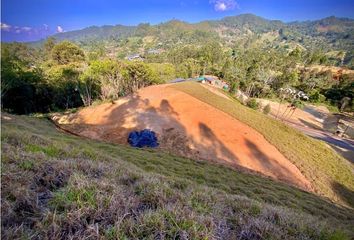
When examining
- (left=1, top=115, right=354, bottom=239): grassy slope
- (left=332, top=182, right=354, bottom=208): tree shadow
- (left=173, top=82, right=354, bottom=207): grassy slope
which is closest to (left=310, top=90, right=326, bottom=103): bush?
(left=173, top=82, right=354, bottom=207): grassy slope

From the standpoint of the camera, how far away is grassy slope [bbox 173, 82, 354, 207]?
15383mm

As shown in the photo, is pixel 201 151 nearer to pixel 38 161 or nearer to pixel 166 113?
pixel 166 113

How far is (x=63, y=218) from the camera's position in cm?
232

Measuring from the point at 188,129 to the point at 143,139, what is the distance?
467 cm

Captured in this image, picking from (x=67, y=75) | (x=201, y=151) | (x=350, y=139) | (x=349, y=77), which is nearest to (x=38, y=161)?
(x=201, y=151)

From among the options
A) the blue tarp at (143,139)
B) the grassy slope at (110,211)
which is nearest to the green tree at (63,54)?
the blue tarp at (143,139)

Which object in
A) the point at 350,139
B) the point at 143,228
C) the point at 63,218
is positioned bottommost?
the point at 350,139

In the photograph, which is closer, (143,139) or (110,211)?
(110,211)

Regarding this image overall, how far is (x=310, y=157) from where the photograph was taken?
18.9 metres

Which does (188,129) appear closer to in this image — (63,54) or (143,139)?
(143,139)

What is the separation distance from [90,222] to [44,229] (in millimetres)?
435

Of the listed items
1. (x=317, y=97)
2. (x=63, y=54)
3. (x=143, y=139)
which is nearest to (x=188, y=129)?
(x=143, y=139)

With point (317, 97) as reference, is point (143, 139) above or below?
above

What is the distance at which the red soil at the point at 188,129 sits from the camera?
17234 mm
